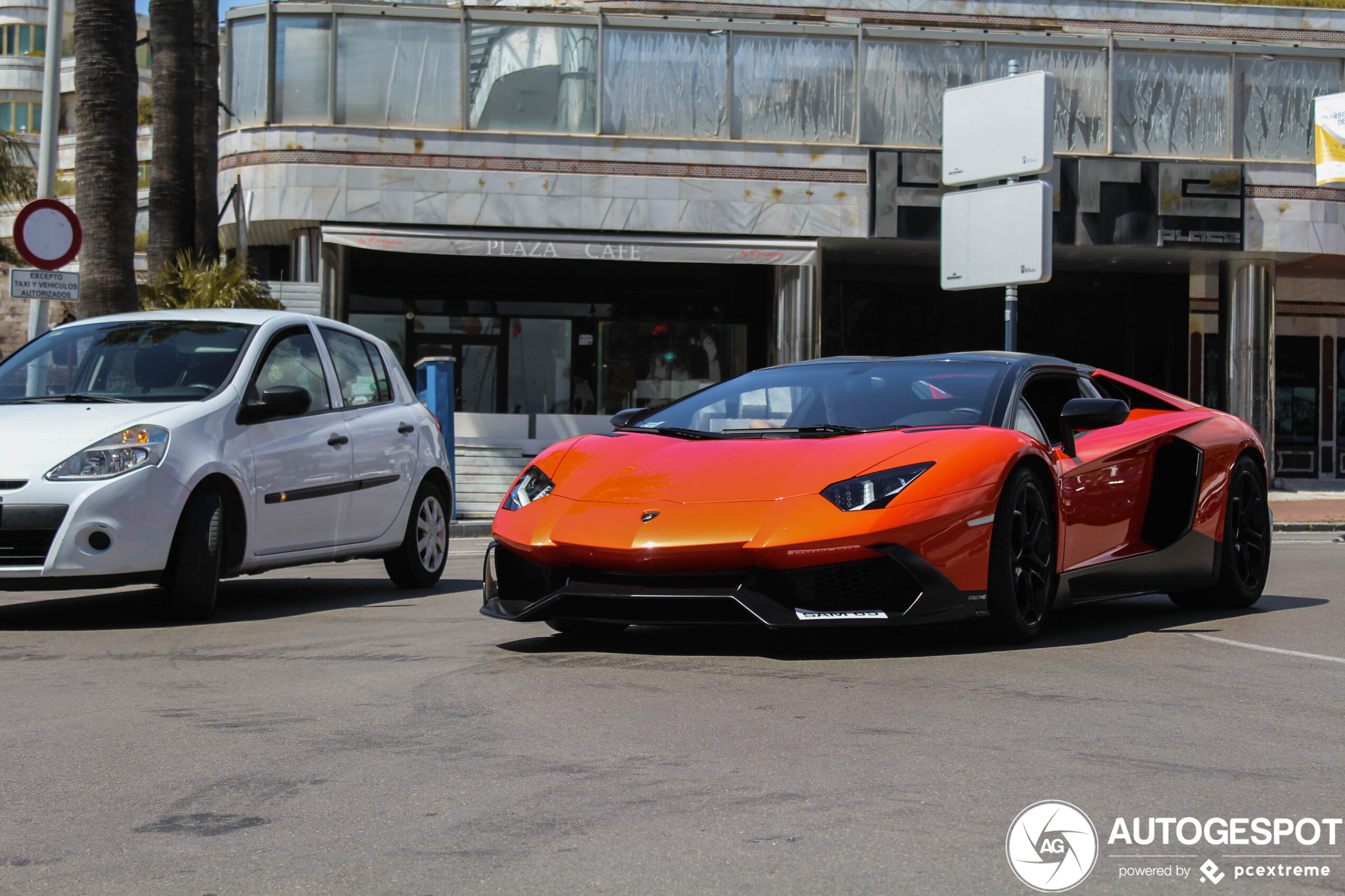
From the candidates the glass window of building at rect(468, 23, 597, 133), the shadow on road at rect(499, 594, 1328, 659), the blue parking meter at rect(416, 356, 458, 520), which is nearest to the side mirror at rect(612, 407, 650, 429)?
the shadow on road at rect(499, 594, 1328, 659)

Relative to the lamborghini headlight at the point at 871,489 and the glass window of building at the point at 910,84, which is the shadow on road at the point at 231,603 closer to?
the lamborghini headlight at the point at 871,489

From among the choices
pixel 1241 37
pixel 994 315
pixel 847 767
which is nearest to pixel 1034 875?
pixel 847 767

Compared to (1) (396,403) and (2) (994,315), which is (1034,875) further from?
(2) (994,315)

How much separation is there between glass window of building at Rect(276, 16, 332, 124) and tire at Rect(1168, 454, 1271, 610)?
19.9m

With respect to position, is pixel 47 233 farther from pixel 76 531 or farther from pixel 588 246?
pixel 588 246

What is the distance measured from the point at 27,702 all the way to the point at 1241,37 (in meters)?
31.6

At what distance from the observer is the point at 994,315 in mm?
29484

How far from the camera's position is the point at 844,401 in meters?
6.55

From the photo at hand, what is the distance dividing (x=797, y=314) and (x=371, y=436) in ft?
57.8

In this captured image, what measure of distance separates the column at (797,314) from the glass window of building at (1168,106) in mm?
5925

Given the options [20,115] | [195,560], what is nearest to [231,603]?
[195,560]

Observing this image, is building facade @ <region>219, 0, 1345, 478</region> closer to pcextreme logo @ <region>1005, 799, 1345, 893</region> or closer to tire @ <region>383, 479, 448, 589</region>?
tire @ <region>383, 479, 448, 589</region>

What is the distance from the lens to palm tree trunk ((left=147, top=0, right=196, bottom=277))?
61.9ft

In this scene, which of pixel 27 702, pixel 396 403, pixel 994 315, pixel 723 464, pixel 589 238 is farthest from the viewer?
pixel 994 315
